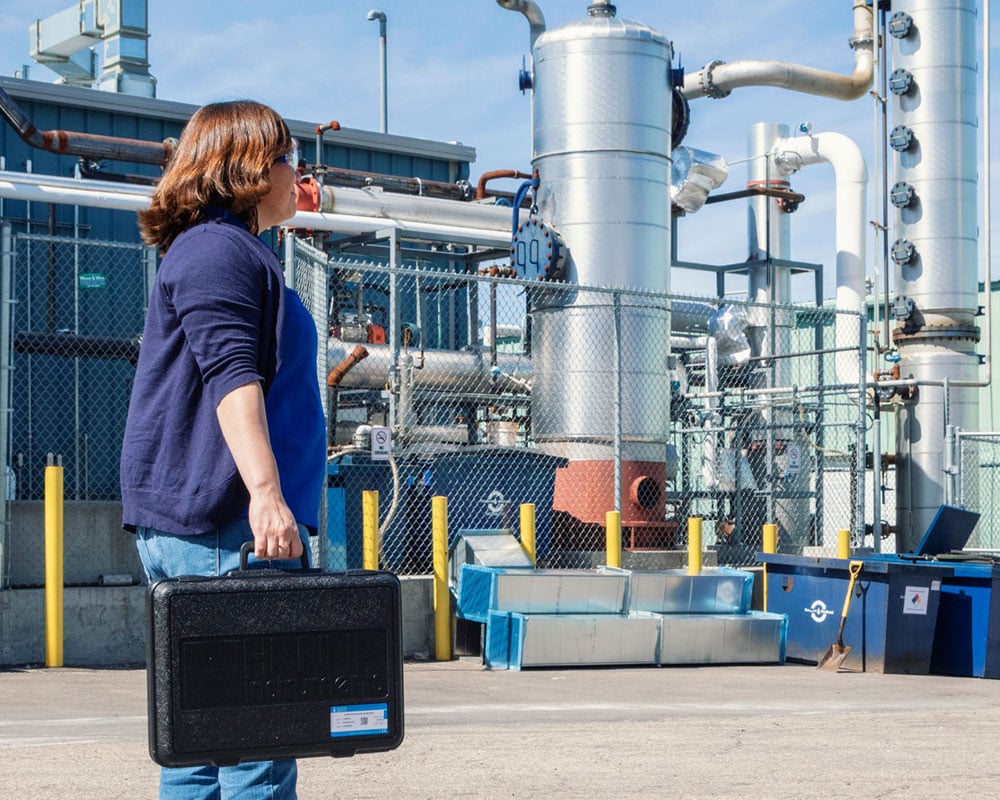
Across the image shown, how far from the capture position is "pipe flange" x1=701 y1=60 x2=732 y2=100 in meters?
16.9

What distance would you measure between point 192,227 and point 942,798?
12.4ft

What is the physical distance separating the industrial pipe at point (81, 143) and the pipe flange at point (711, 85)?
21.3 ft

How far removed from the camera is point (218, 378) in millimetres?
2760

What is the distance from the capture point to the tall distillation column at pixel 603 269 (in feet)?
40.6

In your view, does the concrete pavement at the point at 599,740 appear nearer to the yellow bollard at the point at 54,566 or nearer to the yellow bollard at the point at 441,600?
the yellow bollard at the point at 54,566

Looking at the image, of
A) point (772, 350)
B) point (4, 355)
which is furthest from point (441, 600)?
point (772, 350)

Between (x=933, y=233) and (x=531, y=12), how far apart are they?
5338 millimetres

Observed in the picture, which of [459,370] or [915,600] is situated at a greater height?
[459,370]

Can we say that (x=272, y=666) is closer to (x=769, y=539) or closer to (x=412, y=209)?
(x=769, y=539)

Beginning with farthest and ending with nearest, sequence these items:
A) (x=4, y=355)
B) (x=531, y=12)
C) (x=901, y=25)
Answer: (x=531, y=12), (x=901, y=25), (x=4, y=355)

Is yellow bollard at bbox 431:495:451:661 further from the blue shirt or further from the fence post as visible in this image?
the blue shirt

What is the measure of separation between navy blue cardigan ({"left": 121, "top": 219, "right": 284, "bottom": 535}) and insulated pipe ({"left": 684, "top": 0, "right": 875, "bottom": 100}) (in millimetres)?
14738

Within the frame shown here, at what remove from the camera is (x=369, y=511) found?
1017 centimetres

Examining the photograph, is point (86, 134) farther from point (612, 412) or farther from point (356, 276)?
point (612, 412)
